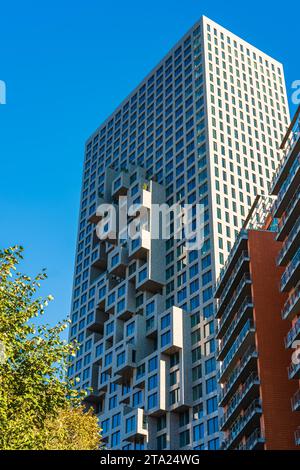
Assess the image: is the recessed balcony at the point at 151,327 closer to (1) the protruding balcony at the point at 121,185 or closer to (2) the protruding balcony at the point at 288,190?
(1) the protruding balcony at the point at 121,185

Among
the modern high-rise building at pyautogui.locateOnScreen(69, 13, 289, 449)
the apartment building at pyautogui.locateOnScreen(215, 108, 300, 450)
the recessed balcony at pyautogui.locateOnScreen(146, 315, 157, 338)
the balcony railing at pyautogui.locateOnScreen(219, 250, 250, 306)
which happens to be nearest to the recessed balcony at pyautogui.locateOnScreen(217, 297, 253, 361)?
the apartment building at pyautogui.locateOnScreen(215, 108, 300, 450)

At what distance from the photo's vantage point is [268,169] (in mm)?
106625

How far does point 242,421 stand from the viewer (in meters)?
53.1

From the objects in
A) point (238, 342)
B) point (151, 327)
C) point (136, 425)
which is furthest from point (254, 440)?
point (151, 327)

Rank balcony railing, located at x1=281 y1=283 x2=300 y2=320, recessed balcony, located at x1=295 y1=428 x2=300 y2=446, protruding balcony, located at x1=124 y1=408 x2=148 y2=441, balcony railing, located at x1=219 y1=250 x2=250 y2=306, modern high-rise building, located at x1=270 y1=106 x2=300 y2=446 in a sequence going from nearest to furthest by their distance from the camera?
recessed balcony, located at x1=295 y1=428 x2=300 y2=446 → modern high-rise building, located at x1=270 y1=106 x2=300 y2=446 → balcony railing, located at x1=281 y1=283 x2=300 y2=320 → balcony railing, located at x1=219 y1=250 x2=250 y2=306 → protruding balcony, located at x1=124 y1=408 x2=148 y2=441

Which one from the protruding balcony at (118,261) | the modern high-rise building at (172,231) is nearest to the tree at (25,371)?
the modern high-rise building at (172,231)

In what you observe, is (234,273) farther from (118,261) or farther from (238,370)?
(118,261)

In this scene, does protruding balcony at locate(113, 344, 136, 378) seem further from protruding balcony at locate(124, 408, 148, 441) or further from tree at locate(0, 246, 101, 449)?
tree at locate(0, 246, 101, 449)

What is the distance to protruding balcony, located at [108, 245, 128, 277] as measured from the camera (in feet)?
336

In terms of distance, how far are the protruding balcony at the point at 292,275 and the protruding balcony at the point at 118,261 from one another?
54.3 metres

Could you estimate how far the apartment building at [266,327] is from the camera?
48031 millimetres

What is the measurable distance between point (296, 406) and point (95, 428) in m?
14.2

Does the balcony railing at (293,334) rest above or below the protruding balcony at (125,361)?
below
